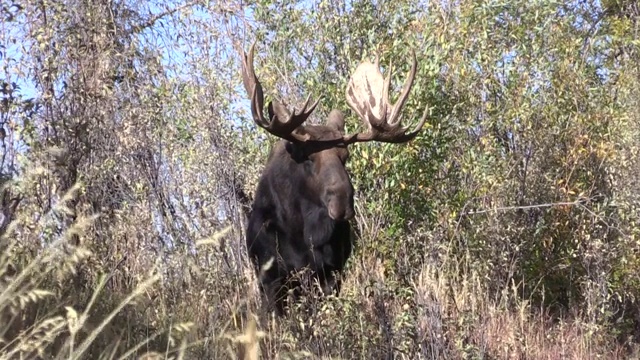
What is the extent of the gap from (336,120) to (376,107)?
0.40m

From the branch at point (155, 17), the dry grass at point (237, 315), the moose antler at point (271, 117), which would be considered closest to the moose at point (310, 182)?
the moose antler at point (271, 117)

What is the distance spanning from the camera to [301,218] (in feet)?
30.3

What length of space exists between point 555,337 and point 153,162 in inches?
141

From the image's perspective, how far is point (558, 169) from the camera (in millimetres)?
10469

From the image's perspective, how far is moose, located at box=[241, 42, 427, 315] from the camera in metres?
8.91

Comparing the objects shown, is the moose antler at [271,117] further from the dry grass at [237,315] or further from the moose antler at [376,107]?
the dry grass at [237,315]

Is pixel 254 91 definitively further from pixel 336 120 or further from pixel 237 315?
pixel 237 315

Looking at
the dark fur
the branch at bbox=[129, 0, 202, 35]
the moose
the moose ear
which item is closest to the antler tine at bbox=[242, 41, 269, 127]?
→ the moose

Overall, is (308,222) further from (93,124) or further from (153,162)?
(93,124)

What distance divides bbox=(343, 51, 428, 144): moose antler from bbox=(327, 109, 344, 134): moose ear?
0.19 meters

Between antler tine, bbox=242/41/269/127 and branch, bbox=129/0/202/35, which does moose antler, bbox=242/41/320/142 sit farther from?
branch, bbox=129/0/202/35

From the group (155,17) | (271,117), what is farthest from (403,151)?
(155,17)

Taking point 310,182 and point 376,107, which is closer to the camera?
point 310,182

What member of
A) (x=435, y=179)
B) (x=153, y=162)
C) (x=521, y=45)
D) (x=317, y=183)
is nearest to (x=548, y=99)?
(x=521, y=45)
